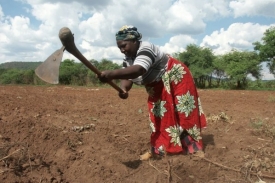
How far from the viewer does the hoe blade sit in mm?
2370

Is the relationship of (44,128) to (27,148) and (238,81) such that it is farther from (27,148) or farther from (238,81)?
(238,81)

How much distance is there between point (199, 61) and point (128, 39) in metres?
27.0

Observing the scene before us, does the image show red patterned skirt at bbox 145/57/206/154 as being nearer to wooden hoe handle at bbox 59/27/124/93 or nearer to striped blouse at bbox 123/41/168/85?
striped blouse at bbox 123/41/168/85

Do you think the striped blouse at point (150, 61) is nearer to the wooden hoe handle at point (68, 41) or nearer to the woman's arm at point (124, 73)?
the woman's arm at point (124, 73)

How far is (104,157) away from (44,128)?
113 centimetres

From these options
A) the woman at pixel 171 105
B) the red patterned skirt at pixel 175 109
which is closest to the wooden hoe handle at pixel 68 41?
the woman at pixel 171 105

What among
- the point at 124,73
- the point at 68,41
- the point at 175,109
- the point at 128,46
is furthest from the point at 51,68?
the point at 175,109

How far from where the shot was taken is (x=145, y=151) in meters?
3.58

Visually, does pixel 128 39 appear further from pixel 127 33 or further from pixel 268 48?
pixel 268 48

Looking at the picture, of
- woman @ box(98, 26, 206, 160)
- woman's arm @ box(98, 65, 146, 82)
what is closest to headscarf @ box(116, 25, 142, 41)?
woman @ box(98, 26, 206, 160)

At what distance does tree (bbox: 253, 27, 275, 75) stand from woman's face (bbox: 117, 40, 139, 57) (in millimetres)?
23820

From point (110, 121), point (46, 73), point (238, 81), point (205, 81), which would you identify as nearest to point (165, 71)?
point (46, 73)

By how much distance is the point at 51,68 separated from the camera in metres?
2.40

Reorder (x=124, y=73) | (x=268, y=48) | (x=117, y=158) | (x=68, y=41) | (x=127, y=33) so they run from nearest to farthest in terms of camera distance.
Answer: (x=68, y=41) < (x=124, y=73) < (x=127, y=33) < (x=117, y=158) < (x=268, y=48)
